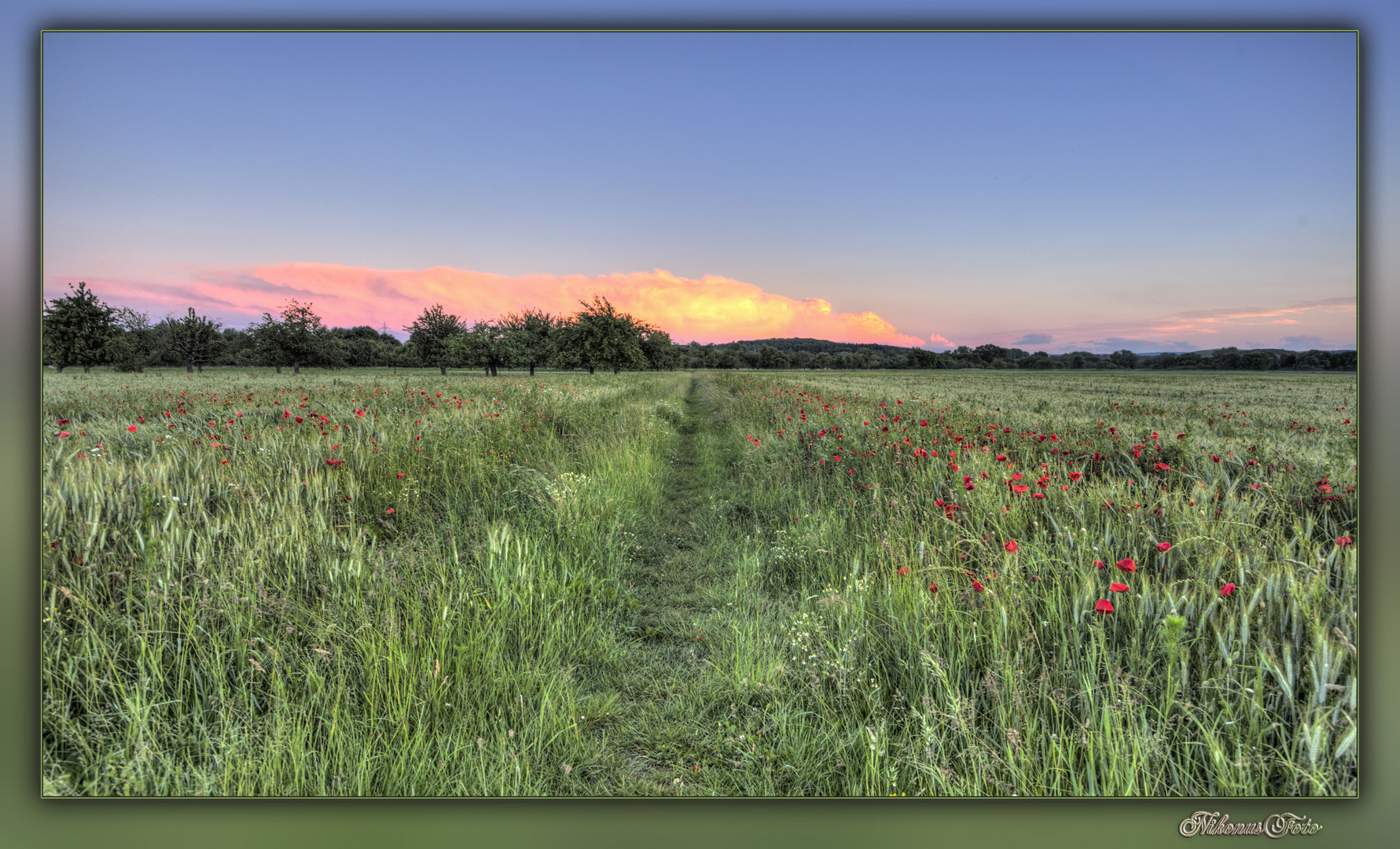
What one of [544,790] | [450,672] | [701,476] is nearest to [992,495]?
[544,790]

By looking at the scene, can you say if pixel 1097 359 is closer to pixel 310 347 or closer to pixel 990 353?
pixel 990 353

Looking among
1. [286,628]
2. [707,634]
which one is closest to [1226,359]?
[707,634]

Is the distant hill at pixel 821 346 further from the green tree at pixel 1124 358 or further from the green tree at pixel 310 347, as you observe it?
the green tree at pixel 310 347

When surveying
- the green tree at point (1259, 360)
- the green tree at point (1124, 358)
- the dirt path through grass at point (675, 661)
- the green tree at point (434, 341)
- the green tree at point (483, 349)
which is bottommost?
the dirt path through grass at point (675, 661)

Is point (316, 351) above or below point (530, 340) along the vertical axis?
below

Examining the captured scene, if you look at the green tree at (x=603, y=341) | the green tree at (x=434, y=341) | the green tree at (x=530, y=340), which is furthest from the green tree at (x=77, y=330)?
the green tree at (x=530, y=340)

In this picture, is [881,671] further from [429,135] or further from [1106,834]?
[429,135]
